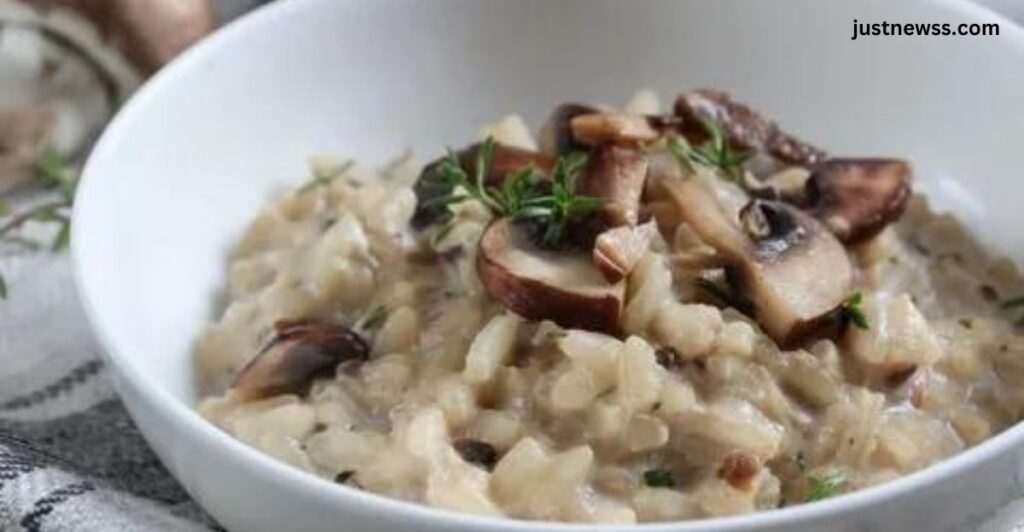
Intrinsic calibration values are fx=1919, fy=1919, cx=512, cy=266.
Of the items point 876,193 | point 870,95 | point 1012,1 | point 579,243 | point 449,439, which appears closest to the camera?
point 449,439

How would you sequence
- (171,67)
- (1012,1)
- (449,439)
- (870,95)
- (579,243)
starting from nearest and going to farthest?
(449,439) < (579,243) < (171,67) < (870,95) < (1012,1)

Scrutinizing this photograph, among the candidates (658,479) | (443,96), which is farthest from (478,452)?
(443,96)

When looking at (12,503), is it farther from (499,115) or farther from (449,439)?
(499,115)

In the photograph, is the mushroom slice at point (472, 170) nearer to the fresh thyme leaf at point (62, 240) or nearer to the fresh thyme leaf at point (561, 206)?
the fresh thyme leaf at point (561, 206)

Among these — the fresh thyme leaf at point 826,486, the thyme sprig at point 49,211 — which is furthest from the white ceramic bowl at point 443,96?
the fresh thyme leaf at point 826,486

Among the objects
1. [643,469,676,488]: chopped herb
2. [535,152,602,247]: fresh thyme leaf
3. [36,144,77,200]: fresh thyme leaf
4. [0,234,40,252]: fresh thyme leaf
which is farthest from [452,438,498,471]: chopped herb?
[36,144,77,200]: fresh thyme leaf

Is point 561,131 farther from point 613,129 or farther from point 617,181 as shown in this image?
point 617,181

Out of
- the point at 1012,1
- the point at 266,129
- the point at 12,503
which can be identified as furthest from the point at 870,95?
the point at 12,503
